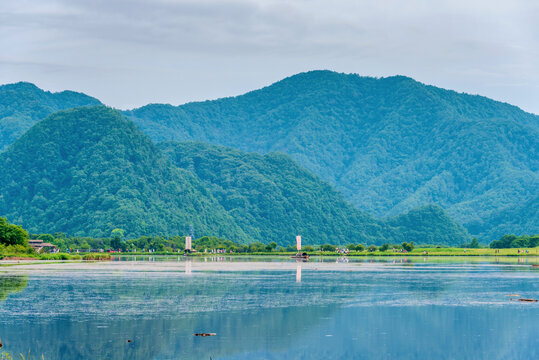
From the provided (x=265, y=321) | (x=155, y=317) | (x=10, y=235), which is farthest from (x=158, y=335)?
(x=10, y=235)

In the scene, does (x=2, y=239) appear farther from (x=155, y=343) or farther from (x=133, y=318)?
(x=155, y=343)

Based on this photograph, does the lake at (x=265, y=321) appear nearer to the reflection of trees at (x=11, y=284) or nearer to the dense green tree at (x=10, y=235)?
the reflection of trees at (x=11, y=284)

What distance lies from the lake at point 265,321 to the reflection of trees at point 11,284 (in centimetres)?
14

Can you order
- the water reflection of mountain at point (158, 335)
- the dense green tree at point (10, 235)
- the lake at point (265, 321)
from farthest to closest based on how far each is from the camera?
1. the dense green tree at point (10, 235)
2. the lake at point (265, 321)
3. the water reflection of mountain at point (158, 335)

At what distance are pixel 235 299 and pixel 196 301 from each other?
12.2 feet

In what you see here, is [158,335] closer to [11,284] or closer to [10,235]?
[11,284]

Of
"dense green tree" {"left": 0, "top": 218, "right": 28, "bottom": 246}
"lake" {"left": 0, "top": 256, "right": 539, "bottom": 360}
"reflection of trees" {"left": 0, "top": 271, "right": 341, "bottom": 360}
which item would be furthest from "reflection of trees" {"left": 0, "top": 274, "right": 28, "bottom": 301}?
"dense green tree" {"left": 0, "top": 218, "right": 28, "bottom": 246}

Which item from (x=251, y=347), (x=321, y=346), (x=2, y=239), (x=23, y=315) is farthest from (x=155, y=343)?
(x=2, y=239)

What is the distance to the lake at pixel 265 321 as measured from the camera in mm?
36438

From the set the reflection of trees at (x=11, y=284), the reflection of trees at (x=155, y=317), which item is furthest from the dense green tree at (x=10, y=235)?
the reflection of trees at (x=155, y=317)

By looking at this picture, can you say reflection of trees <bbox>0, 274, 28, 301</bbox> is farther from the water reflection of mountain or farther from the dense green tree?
the dense green tree

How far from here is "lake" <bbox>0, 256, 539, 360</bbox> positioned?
36438 mm

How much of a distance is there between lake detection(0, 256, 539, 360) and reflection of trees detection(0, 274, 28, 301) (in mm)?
137

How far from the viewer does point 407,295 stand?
63.8 meters
